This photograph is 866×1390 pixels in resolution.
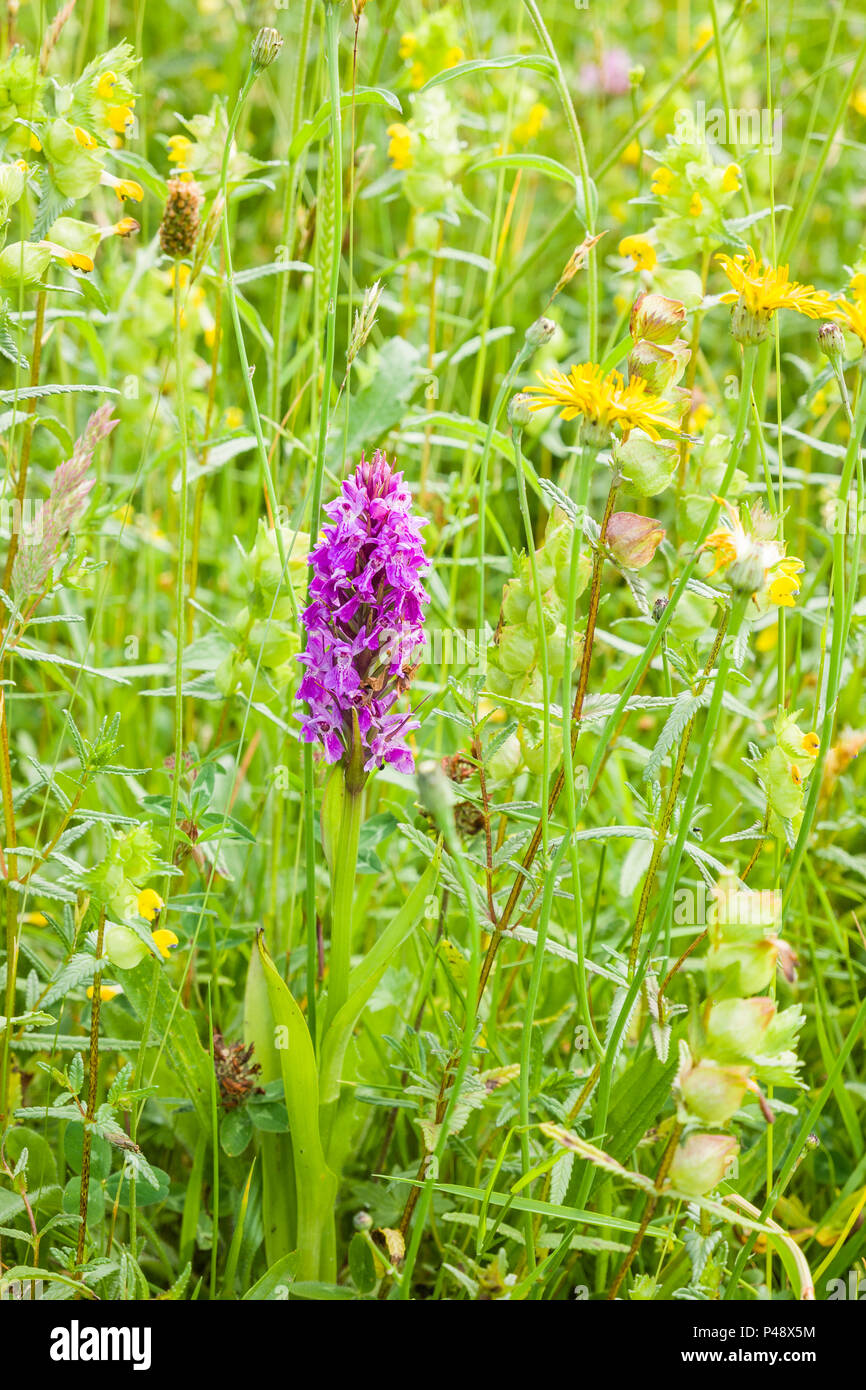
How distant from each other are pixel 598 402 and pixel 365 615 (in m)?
0.20

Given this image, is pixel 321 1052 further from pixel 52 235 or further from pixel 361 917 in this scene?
pixel 52 235

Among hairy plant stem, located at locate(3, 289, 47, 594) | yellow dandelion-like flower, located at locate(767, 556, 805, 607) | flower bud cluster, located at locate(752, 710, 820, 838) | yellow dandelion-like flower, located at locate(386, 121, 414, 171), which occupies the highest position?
yellow dandelion-like flower, located at locate(386, 121, 414, 171)

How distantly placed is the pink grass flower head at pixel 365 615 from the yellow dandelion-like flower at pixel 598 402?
11cm

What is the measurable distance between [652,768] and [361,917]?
0.43m

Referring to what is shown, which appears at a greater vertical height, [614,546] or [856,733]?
[614,546]

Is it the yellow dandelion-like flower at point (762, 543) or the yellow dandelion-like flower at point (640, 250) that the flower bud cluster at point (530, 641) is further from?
the yellow dandelion-like flower at point (640, 250)

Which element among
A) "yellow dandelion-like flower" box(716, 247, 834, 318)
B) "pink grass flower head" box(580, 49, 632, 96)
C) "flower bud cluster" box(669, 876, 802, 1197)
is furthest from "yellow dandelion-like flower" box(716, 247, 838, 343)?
"pink grass flower head" box(580, 49, 632, 96)

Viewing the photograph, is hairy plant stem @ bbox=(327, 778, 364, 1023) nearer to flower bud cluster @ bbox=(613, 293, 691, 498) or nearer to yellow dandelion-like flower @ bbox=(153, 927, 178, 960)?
yellow dandelion-like flower @ bbox=(153, 927, 178, 960)

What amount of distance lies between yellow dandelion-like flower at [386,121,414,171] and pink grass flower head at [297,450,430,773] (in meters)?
0.61

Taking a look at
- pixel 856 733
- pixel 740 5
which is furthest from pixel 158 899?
pixel 740 5

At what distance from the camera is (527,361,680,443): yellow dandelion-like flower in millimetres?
648

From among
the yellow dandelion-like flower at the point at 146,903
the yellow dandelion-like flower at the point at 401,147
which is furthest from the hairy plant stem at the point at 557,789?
the yellow dandelion-like flower at the point at 401,147

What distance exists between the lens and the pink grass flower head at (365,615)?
0.71 meters

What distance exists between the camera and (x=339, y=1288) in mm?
803
